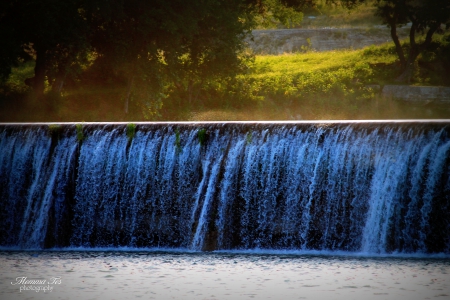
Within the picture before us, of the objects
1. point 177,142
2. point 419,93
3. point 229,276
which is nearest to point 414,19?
point 419,93

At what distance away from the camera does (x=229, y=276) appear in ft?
37.9

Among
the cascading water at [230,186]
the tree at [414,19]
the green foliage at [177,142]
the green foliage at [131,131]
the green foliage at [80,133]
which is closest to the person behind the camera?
the cascading water at [230,186]

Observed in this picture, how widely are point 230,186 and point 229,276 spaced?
13.3 feet

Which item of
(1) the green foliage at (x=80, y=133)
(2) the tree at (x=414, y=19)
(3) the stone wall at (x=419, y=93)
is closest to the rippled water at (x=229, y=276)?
(1) the green foliage at (x=80, y=133)

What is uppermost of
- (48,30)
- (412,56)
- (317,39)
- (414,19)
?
(317,39)

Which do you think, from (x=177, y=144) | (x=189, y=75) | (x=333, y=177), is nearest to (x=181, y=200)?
(x=177, y=144)

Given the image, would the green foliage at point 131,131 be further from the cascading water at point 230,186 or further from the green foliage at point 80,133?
the green foliage at point 80,133

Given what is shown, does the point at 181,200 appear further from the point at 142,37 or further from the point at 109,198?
the point at 142,37

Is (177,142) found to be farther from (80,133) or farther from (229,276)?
(229,276)

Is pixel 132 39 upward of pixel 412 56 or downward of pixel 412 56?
downward

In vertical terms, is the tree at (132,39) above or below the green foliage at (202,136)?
above

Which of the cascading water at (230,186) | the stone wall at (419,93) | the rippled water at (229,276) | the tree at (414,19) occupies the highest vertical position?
the tree at (414,19)

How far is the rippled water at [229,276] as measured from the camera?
410 inches

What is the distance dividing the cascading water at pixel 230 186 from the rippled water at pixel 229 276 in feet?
3.28
